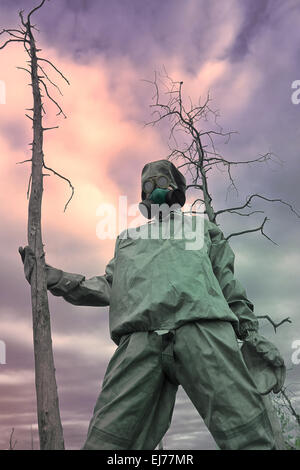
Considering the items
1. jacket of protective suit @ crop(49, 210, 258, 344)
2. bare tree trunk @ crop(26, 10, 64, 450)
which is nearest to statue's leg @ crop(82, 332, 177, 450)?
jacket of protective suit @ crop(49, 210, 258, 344)

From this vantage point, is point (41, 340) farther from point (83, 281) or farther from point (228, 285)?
point (228, 285)

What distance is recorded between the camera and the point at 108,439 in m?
3.15

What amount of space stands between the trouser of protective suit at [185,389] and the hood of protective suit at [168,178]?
1172 millimetres

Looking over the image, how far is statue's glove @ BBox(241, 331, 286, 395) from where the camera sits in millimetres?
3449

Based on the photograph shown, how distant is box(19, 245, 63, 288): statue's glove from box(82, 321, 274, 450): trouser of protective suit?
3.07 ft

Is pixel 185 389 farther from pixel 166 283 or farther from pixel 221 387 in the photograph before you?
pixel 166 283

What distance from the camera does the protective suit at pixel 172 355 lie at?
313 centimetres

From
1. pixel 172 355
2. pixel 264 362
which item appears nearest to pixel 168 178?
pixel 172 355

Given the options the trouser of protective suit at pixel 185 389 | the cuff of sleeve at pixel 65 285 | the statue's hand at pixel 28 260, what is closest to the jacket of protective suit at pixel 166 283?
the cuff of sleeve at pixel 65 285

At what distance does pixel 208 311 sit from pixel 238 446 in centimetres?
89

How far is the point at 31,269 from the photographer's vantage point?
388cm

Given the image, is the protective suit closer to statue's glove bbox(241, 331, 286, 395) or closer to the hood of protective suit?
statue's glove bbox(241, 331, 286, 395)

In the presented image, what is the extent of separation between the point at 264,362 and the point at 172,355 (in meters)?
0.78

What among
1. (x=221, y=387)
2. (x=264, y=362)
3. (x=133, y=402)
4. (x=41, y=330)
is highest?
(x=41, y=330)
